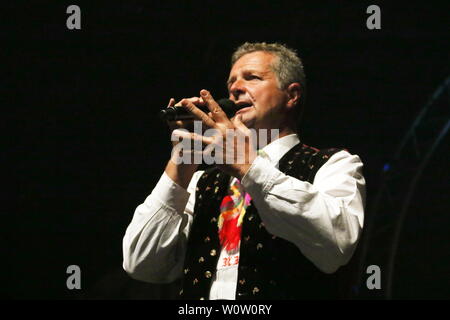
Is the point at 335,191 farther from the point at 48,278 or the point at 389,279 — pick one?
the point at 48,278

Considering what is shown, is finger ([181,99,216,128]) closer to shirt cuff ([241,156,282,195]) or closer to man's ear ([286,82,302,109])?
shirt cuff ([241,156,282,195])

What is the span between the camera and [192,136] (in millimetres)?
1574

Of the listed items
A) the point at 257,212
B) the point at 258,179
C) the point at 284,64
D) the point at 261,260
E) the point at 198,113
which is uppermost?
the point at 284,64

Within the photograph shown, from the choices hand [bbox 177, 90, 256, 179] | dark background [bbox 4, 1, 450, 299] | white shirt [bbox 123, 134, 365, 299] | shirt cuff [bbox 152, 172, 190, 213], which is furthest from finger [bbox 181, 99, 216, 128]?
dark background [bbox 4, 1, 450, 299]

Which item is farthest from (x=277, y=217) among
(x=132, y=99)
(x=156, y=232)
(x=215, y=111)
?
(x=132, y=99)

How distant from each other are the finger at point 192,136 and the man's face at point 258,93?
279mm

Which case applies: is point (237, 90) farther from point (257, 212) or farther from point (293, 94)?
point (257, 212)

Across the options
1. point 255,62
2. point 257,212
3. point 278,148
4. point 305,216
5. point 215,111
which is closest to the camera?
point 305,216

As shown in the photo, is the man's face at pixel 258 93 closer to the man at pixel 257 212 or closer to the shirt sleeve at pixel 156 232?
the man at pixel 257 212

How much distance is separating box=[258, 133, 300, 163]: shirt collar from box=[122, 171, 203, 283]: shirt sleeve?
279 millimetres

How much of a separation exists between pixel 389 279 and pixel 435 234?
→ 30 centimetres

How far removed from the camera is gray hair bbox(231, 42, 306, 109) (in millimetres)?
1970

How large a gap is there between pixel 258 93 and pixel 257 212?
1.41 ft

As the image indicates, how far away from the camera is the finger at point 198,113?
4.96 feet
